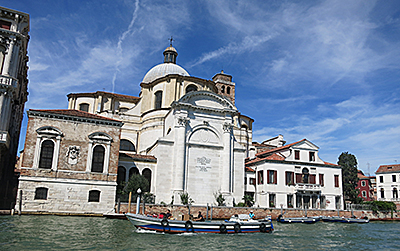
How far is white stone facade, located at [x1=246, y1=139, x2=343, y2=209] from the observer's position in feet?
117

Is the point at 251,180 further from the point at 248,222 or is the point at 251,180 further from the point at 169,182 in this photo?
the point at 248,222

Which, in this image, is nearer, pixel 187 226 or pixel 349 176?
pixel 187 226

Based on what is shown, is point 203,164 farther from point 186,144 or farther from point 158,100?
point 158,100

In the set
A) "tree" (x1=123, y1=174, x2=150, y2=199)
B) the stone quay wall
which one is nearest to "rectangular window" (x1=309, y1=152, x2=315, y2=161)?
the stone quay wall

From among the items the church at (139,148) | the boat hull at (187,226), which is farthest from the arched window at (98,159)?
the boat hull at (187,226)

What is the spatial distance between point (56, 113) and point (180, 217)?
14739 mm

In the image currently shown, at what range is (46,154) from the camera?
1051 inches

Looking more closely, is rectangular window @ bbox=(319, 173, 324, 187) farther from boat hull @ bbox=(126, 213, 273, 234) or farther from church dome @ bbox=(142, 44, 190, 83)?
church dome @ bbox=(142, 44, 190, 83)

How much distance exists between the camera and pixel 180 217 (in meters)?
20.3

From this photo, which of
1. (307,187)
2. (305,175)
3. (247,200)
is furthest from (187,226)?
(305,175)

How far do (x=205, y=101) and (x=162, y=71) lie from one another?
43.1 ft

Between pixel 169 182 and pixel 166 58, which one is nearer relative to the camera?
pixel 169 182

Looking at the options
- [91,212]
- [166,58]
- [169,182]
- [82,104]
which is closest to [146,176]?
[169,182]

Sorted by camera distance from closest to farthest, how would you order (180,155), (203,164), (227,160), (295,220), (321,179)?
(295,220)
(180,155)
(203,164)
(227,160)
(321,179)
